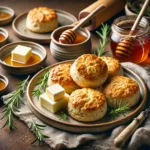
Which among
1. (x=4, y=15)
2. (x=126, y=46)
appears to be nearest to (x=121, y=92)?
(x=126, y=46)

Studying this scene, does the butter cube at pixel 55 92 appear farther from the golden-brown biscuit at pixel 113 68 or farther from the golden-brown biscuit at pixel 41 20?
the golden-brown biscuit at pixel 41 20

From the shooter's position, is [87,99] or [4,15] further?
[4,15]

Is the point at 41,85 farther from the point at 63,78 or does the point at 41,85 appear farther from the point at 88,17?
the point at 88,17

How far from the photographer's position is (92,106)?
1.52m

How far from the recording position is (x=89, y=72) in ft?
5.27

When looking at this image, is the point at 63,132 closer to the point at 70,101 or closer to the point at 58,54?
the point at 70,101

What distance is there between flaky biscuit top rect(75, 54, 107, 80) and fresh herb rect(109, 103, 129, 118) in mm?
126

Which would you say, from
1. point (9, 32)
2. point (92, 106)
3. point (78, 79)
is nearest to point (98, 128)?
point (92, 106)

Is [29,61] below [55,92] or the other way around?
below

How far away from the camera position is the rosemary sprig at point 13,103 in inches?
62.7

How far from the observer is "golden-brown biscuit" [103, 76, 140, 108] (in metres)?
1.58

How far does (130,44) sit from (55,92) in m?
0.45

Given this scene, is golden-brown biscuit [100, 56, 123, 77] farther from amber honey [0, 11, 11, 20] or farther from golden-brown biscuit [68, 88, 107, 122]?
amber honey [0, 11, 11, 20]

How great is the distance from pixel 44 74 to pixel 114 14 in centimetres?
64
